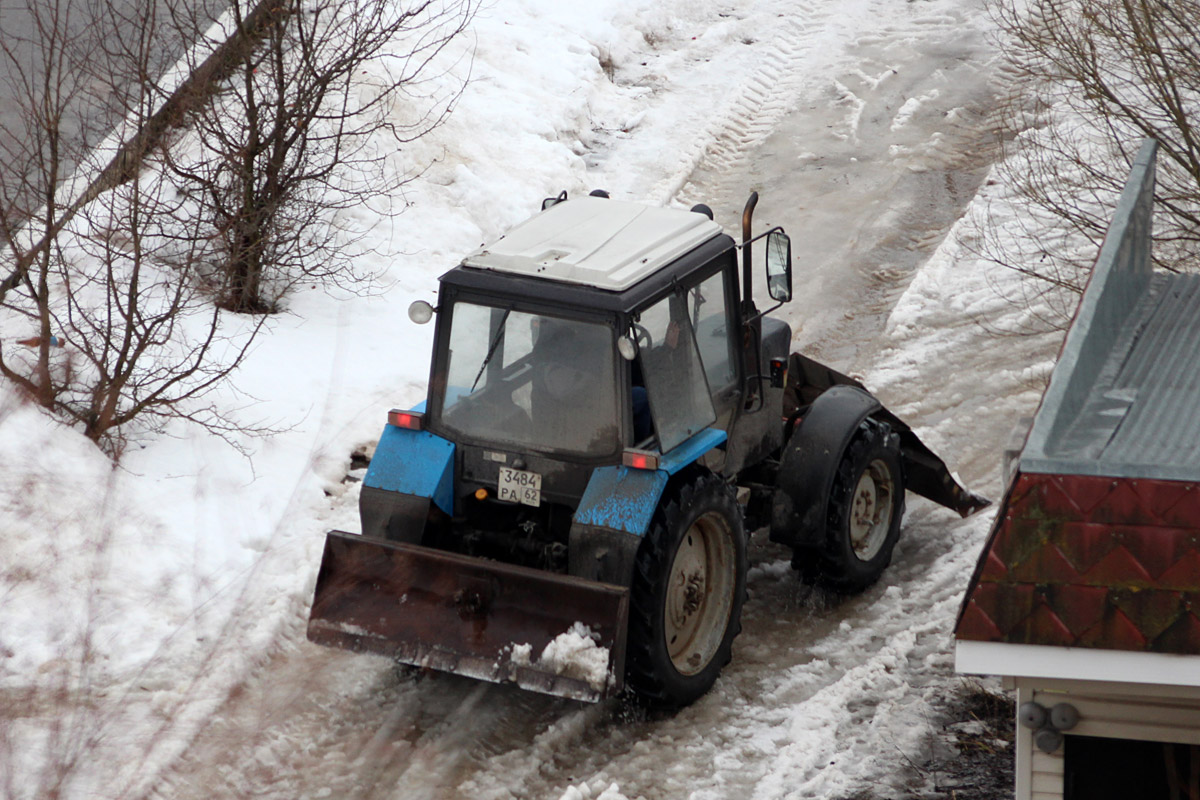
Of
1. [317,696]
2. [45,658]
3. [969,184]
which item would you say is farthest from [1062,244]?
[45,658]

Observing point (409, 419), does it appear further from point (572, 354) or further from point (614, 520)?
point (614, 520)

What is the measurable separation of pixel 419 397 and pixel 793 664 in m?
4.03

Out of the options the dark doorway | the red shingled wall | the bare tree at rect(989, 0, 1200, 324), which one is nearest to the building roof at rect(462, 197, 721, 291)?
the red shingled wall

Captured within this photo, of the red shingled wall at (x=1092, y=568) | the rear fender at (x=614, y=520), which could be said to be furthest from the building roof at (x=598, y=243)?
the red shingled wall at (x=1092, y=568)

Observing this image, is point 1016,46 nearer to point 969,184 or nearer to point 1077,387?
point 969,184

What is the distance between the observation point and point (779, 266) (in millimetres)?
6453

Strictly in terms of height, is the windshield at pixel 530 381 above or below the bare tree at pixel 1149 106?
below

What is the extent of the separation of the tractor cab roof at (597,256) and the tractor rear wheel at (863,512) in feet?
5.06

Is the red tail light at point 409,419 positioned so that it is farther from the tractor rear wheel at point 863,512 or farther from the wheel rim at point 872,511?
the wheel rim at point 872,511

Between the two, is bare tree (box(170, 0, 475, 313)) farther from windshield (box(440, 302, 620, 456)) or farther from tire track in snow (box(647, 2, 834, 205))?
tire track in snow (box(647, 2, 834, 205))

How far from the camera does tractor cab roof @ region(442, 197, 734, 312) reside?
585 cm

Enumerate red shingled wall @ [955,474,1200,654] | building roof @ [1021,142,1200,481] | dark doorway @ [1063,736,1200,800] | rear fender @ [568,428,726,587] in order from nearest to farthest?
1. red shingled wall @ [955,474,1200,654]
2. building roof @ [1021,142,1200,481]
3. dark doorway @ [1063,736,1200,800]
4. rear fender @ [568,428,726,587]

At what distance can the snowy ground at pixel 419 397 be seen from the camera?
5.50m

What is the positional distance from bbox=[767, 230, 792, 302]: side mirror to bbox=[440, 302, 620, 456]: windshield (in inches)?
43.4
